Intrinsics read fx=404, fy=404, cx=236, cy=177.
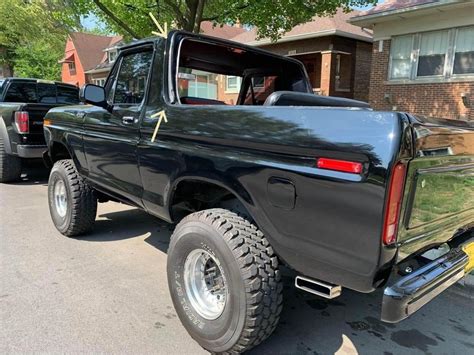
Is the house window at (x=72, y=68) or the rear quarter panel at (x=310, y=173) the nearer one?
the rear quarter panel at (x=310, y=173)

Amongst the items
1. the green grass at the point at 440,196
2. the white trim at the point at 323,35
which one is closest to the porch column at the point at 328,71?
the white trim at the point at 323,35

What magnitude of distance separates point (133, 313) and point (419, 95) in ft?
36.9

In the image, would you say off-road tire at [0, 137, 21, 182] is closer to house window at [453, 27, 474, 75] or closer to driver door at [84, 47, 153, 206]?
driver door at [84, 47, 153, 206]

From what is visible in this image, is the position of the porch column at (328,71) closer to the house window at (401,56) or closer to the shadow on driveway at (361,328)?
the house window at (401,56)

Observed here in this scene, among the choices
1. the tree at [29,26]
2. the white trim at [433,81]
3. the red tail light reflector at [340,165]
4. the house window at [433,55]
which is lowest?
the red tail light reflector at [340,165]

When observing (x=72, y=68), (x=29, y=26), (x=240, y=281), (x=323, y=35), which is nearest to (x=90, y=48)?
(x=72, y=68)

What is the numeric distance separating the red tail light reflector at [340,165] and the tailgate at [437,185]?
257 mm

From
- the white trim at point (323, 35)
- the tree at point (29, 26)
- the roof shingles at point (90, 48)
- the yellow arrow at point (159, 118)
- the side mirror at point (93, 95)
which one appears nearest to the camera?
the yellow arrow at point (159, 118)

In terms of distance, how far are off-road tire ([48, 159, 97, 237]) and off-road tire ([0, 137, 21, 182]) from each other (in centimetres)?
344

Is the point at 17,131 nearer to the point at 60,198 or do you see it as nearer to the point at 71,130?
the point at 60,198

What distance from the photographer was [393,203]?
1.86 metres

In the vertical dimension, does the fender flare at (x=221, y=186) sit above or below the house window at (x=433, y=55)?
below

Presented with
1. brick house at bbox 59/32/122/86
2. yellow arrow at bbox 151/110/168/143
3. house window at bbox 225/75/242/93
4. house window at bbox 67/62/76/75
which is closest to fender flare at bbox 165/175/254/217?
yellow arrow at bbox 151/110/168/143

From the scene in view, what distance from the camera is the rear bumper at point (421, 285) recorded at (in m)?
1.90
